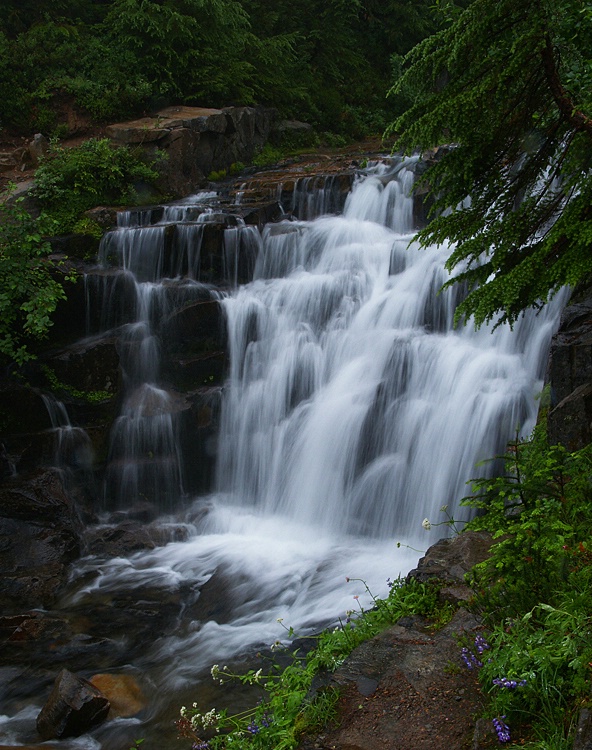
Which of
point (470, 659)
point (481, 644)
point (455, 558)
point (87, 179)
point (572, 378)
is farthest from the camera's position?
point (87, 179)

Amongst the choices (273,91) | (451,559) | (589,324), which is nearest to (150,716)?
(451,559)

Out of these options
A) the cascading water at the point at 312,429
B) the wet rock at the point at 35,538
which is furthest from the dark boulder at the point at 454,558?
the wet rock at the point at 35,538

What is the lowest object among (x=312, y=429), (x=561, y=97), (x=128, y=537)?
(x=128, y=537)

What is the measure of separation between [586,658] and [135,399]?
927 centimetres

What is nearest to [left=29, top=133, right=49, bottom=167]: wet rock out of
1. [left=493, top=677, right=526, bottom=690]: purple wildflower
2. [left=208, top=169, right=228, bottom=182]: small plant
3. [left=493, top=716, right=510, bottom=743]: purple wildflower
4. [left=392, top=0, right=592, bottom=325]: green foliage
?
[left=208, top=169, right=228, bottom=182]: small plant

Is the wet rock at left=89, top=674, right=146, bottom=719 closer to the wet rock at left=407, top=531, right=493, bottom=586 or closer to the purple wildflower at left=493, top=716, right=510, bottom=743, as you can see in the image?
the wet rock at left=407, top=531, right=493, bottom=586

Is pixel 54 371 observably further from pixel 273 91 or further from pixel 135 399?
pixel 273 91

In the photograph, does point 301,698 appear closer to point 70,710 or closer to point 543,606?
point 543,606

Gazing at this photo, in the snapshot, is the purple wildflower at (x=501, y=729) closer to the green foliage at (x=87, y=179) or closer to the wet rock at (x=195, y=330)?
the wet rock at (x=195, y=330)

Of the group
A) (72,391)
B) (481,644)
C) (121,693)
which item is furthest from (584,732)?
(72,391)

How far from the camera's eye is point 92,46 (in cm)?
1755

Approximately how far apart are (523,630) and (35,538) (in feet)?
25.9

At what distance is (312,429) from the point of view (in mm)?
10234

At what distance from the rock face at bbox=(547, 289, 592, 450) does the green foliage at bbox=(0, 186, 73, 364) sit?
22.6 ft
